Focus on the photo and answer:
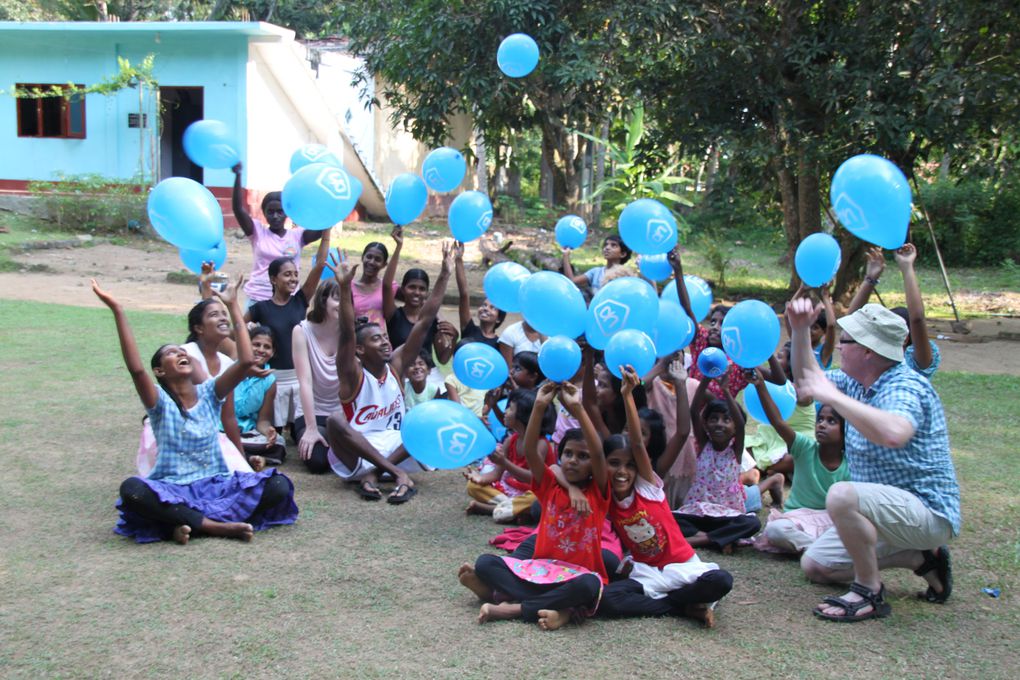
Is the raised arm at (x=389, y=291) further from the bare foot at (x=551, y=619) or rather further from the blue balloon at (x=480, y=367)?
the bare foot at (x=551, y=619)

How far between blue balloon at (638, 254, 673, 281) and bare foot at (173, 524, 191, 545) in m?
2.85

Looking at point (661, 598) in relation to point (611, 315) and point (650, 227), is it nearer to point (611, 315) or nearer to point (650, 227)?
point (611, 315)

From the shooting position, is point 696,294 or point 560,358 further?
point 696,294

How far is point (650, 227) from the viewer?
4.98m

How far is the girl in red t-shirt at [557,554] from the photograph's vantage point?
11.2 ft

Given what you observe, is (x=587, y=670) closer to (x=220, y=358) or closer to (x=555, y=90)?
(x=220, y=358)

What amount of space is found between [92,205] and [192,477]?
45.0ft

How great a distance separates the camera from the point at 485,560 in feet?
11.6

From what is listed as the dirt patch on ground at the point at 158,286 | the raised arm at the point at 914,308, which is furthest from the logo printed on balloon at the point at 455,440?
the dirt patch on ground at the point at 158,286

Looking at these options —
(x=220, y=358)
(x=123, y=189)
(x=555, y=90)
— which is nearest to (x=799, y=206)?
(x=555, y=90)

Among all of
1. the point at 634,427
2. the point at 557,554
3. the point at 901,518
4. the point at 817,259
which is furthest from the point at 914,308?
the point at 557,554

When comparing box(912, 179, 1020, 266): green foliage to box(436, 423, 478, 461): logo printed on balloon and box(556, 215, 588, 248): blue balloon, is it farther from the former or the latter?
box(436, 423, 478, 461): logo printed on balloon

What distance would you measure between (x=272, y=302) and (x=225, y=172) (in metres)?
12.2

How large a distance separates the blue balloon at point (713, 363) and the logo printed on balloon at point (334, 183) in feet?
6.80
